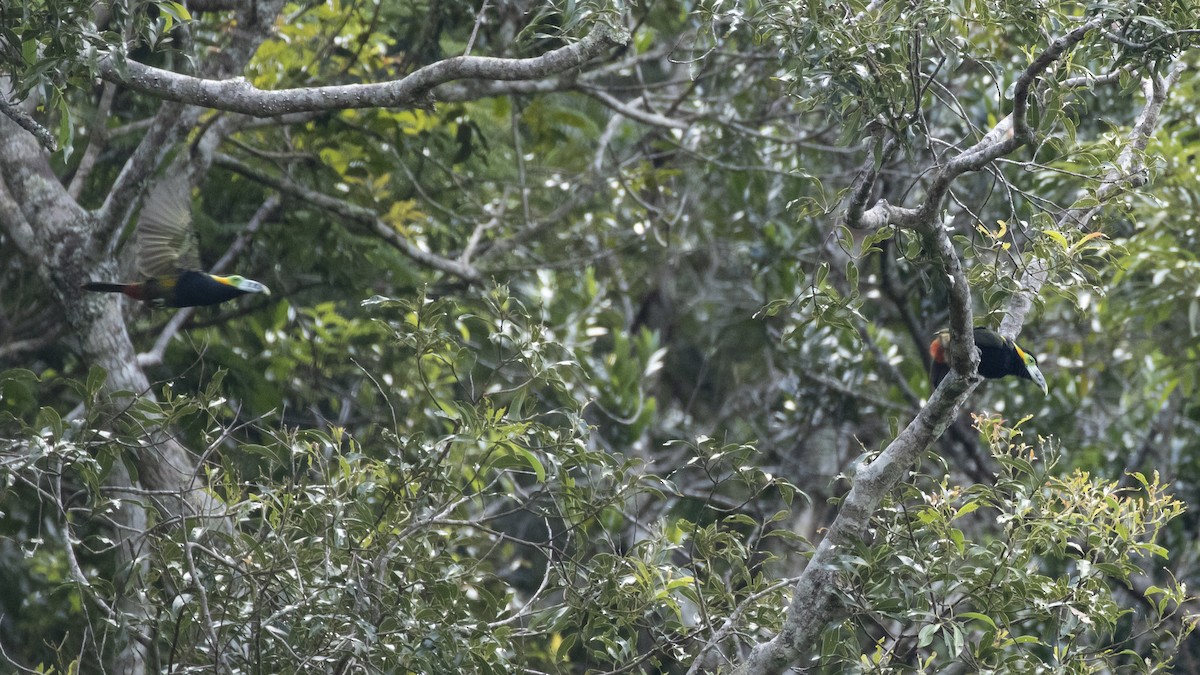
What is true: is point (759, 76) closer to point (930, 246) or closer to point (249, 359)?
point (249, 359)

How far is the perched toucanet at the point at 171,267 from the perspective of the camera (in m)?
4.16

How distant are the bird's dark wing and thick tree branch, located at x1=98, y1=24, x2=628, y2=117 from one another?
0.88 m

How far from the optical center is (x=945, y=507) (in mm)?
2967

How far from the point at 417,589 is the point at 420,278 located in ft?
9.83

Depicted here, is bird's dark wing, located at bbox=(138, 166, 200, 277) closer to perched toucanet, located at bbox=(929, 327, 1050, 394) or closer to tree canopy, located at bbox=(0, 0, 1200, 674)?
tree canopy, located at bbox=(0, 0, 1200, 674)

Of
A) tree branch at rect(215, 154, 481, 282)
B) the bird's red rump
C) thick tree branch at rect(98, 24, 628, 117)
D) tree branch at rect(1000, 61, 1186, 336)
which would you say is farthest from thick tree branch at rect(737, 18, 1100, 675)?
tree branch at rect(215, 154, 481, 282)

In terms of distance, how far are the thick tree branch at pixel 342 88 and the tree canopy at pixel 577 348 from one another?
1cm

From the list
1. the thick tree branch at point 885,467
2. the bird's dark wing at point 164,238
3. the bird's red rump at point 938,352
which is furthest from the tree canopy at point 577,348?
the bird's red rump at point 938,352

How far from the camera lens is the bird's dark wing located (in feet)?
13.8

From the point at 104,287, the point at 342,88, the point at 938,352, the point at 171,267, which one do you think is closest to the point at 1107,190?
the point at 938,352

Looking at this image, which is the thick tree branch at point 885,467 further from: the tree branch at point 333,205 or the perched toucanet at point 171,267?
the tree branch at point 333,205

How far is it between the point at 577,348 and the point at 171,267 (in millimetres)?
2825

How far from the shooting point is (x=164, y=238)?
13.8ft

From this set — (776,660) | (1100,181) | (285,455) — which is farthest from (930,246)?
(285,455)
